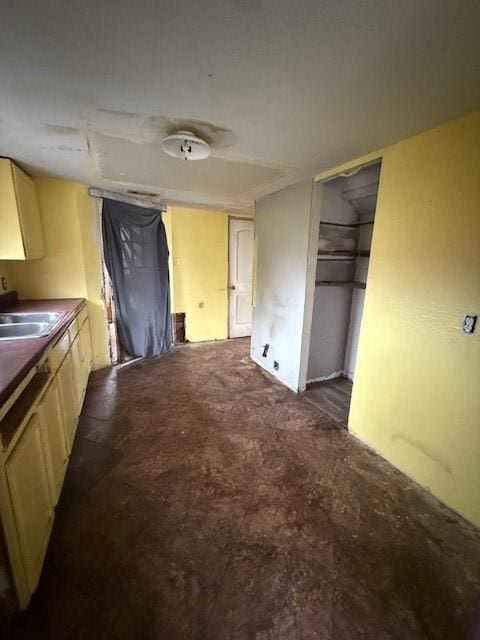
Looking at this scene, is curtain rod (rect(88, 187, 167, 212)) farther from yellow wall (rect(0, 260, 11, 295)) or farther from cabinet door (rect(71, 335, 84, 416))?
cabinet door (rect(71, 335, 84, 416))

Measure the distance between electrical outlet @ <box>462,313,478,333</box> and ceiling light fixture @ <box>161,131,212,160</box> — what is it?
5.72ft

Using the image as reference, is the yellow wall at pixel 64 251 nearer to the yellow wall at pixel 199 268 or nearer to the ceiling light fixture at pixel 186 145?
the yellow wall at pixel 199 268

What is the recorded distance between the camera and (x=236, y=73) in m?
1.09

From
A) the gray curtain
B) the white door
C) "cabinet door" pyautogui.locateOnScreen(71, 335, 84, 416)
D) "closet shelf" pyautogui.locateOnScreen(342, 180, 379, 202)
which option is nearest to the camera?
"cabinet door" pyautogui.locateOnScreen(71, 335, 84, 416)

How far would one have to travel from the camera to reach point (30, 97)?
4.17 feet

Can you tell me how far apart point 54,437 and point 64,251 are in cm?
215

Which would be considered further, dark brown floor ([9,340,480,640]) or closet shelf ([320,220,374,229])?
closet shelf ([320,220,374,229])

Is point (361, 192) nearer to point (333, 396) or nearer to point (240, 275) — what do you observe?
point (333, 396)

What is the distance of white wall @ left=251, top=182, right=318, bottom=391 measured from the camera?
8.38 ft

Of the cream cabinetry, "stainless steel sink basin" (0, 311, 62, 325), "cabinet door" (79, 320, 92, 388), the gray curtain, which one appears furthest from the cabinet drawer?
the gray curtain

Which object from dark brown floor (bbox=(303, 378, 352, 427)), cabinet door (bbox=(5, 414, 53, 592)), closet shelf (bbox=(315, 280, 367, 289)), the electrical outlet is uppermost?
closet shelf (bbox=(315, 280, 367, 289))

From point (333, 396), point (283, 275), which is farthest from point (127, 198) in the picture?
point (333, 396)

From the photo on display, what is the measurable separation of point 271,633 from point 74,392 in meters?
1.89

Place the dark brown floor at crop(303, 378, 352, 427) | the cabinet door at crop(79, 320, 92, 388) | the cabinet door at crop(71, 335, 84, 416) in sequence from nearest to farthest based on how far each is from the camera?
the cabinet door at crop(71, 335, 84, 416), the dark brown floor at crop(303, 378, 352, 427), the cabinet door at crop(79, 320, 92, 388)
